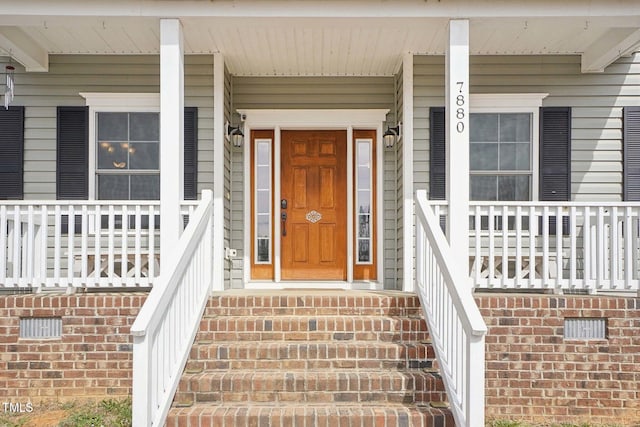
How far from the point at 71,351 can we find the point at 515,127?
195 inches

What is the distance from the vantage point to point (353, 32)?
16.7ft

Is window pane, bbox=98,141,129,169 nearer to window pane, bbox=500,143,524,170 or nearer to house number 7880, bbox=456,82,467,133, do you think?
house number 7880, bbox=456,82,467,133

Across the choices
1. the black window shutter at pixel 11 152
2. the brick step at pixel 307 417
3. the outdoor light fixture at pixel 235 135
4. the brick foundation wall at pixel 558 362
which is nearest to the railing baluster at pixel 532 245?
the brick foundation wall at pixel 558 362

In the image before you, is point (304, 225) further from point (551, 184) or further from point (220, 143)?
point (551, 184)

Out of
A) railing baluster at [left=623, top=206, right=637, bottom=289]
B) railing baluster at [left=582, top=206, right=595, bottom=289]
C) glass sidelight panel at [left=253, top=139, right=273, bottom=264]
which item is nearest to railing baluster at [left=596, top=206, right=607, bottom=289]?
railing baluster at [left=582, top=206, right=595, bottom=289]

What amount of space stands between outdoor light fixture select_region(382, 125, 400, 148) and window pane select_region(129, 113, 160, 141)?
8.39ft

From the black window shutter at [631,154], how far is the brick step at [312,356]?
10.9ft

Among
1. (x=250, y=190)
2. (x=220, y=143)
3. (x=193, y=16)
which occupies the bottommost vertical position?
(x=250, y=190)

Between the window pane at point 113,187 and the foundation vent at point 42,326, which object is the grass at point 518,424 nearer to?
the foundation vent at point 42,326

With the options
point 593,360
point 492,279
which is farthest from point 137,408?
point 593,360

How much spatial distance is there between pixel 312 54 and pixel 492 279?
2.90 metres

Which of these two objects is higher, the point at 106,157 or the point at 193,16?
the point at 193,16

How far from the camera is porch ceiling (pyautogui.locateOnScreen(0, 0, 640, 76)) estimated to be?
4473 millimetres

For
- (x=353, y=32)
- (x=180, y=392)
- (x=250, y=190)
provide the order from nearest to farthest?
(x=180, y=392) < (x=353, y=32) < (x=250, y=190)
